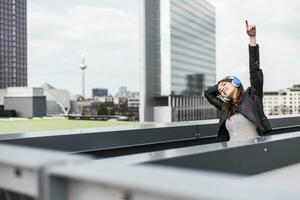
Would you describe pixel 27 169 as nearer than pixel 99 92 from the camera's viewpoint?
Yes

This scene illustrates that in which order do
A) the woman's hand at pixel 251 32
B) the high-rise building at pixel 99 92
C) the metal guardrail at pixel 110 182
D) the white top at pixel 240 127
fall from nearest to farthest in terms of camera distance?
1. the metal guardrail at pixel 110 182
2. the white top at pixel 240 127
3. the woman's hand at pixel 251 32
4. the high-rise building at pixel 99 92

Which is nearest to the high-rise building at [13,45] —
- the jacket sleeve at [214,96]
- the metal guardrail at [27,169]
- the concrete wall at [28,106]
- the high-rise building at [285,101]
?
the concrete wall at [28,106]

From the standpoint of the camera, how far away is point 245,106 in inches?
151

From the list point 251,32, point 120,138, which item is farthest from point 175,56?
point 120,138

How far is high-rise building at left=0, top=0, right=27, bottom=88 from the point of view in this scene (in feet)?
168

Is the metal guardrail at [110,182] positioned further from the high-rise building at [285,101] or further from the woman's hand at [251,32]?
the high-rise building at [285,101]

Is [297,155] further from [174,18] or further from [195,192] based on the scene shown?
[174,18]

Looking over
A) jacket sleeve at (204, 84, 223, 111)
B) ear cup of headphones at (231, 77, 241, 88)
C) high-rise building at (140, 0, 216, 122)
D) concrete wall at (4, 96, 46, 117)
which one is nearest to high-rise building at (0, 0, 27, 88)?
high-rise building at (140, 0, 216, 122)

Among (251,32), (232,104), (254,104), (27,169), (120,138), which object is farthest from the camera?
(251,32)

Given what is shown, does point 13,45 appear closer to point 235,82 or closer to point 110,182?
point 235,82

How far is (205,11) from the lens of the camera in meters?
119

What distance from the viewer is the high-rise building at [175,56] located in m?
74.8

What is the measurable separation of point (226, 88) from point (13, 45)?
51.9 m

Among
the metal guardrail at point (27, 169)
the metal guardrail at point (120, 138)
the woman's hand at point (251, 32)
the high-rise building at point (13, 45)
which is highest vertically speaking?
the high-rise building at point (13, 45)
